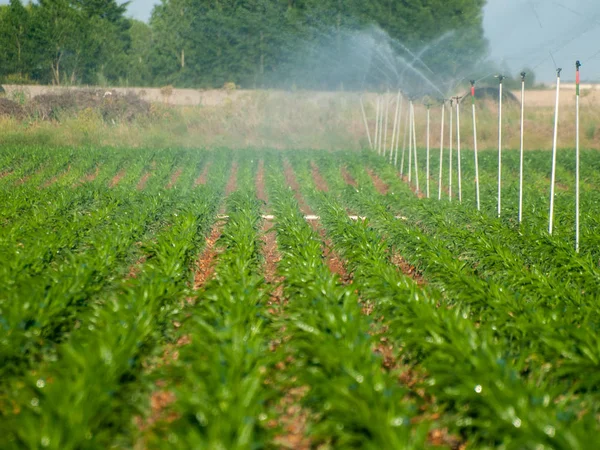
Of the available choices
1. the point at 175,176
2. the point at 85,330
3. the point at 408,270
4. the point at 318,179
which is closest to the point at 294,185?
the point at 318,179

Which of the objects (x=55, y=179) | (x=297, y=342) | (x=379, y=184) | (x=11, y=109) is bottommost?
(x=379, y=184)

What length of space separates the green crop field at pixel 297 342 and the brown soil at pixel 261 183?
8.60 metres

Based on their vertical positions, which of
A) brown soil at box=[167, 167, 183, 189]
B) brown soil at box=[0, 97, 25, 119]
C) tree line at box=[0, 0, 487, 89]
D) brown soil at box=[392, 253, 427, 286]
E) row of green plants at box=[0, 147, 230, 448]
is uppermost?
tree line at box=[0, 0, 487, 89]

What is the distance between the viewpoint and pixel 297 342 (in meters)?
5.27

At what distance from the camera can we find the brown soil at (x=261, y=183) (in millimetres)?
19909

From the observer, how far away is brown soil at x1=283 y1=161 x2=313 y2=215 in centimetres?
1784

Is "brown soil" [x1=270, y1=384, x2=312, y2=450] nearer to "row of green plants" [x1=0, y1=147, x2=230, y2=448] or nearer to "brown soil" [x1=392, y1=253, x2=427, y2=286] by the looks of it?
"row of green plants" [x1=0, y1=147, x2=230, y2=448]

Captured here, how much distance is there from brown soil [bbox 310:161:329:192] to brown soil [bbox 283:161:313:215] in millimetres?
607

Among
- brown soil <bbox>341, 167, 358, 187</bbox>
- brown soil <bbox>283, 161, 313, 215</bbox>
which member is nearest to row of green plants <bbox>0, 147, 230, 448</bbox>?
brown soil <bbox>283, 161, 313, 215</bbox>

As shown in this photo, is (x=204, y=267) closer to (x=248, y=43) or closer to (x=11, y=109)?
(x=11, y=109)

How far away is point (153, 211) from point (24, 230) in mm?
2677

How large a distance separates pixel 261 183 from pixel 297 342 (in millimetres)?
17457

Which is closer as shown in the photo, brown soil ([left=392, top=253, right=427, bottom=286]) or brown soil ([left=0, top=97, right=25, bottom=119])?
brown soil ([left=392, top=253, right=427, bottom=286])

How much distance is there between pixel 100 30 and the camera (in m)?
48.5
